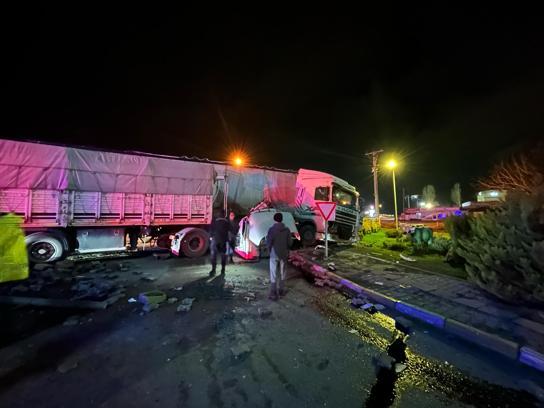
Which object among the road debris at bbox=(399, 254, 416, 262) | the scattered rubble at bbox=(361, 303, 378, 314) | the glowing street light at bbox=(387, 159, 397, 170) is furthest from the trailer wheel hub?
the glowing street light at bbox=(387, 159, 397, 170)

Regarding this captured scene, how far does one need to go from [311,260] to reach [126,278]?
18.2 feet

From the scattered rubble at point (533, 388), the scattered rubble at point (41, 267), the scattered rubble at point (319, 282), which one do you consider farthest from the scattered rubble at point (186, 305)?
the scattered rubble at point (41, 267)

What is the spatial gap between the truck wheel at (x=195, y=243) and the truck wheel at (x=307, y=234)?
4.39 metres

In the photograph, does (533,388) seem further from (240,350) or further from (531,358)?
(240,350)

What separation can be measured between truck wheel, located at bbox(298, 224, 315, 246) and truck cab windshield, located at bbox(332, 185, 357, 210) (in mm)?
1806

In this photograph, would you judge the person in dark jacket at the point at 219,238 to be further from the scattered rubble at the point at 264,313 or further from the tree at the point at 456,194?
the tree at the point at 456,194

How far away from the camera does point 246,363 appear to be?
3.12 meters

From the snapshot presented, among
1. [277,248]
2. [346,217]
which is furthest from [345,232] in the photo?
[277,248]

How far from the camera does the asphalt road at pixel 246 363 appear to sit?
101 inches

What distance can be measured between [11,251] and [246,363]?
6.69 m

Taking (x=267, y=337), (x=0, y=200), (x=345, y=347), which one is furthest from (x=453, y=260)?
(x=0, y=200)

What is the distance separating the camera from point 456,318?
4.18m

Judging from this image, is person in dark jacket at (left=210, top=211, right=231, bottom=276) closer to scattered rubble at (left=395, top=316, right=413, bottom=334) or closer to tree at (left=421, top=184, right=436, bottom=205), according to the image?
scattered rubble at (left=395, top=316, right=413, bottom=334)

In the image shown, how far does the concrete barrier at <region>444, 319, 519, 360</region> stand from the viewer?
11.2 feet
